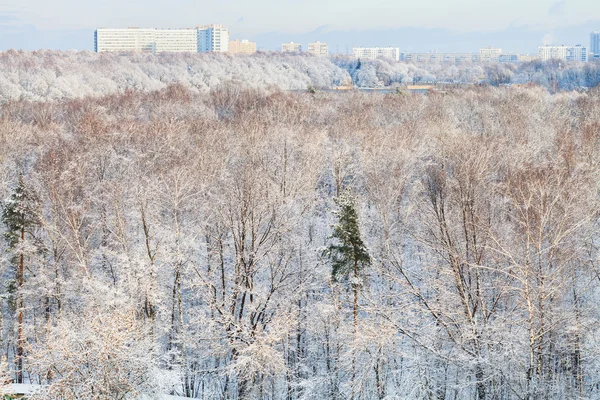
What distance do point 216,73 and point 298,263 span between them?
79.9 meters

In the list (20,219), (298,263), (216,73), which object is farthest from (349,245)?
(216,73)

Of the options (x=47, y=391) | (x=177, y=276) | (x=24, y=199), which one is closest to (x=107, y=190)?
(x=24, y=199)

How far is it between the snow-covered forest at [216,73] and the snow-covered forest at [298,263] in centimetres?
3389

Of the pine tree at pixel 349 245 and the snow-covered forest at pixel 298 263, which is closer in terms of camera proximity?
the snow-covered forest at pixel 298 263

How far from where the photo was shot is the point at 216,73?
102 m

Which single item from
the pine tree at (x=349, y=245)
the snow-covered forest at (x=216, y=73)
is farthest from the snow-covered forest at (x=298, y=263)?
the snow-covered forest at (x=216, y=73)

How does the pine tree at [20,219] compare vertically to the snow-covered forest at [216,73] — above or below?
below

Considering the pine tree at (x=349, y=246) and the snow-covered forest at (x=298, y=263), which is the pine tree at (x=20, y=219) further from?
the pine tree at (x=349, y=246)

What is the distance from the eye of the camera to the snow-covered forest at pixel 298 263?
18.0 meters

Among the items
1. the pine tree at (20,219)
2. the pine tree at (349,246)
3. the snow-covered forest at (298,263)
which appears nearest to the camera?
the snow-covered forest at (298,263)

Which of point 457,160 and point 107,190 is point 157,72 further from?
point 457,160

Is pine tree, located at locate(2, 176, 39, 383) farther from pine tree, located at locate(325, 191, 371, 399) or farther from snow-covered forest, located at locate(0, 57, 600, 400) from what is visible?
pine tree, located at locate(325, 191, 371, 399)

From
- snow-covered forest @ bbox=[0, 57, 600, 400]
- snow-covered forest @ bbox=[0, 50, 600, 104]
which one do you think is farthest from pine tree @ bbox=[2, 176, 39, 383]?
snow-covered forest @ bbox=[0, 50, 600, 104]

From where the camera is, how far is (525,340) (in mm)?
18531
